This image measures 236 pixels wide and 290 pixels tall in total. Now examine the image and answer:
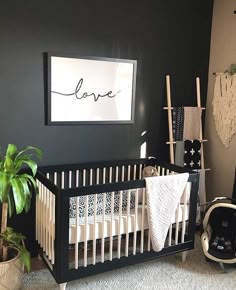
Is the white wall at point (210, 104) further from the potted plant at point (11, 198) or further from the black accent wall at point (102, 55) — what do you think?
the potted plant at point (11, 198)

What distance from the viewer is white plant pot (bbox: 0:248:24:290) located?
2326 mm

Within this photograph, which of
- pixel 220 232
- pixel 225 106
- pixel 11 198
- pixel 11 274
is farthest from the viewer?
pixel 225 106

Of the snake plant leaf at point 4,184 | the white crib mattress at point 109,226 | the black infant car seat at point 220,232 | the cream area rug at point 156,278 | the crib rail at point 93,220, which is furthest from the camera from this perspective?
the black infant car seat at point 220,232

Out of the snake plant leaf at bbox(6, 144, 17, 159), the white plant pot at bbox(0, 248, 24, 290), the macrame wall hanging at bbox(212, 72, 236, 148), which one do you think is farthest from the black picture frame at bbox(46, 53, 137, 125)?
the white plant pot at bbox(0, 248, 24, 290)

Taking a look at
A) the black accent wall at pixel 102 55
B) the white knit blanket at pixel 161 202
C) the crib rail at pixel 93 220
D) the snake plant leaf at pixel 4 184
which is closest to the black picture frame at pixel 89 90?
the black accent wall at pixel 102 55

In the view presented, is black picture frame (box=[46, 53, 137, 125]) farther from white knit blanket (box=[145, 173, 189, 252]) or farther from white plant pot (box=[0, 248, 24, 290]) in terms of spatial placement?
white plant pot (box=[0, 248, 24, 290])

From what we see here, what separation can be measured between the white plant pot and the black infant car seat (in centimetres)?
151

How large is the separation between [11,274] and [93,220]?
688mm

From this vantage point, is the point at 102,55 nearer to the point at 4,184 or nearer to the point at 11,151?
the point at 11,151

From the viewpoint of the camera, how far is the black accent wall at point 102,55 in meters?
2.74

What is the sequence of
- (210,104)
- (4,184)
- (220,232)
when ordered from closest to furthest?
(4,184)
(220,232)
(210,104)

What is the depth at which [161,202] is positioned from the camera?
268cm

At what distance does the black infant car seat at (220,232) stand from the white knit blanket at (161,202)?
0.41 m

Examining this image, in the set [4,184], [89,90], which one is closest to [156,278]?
[4,184]
